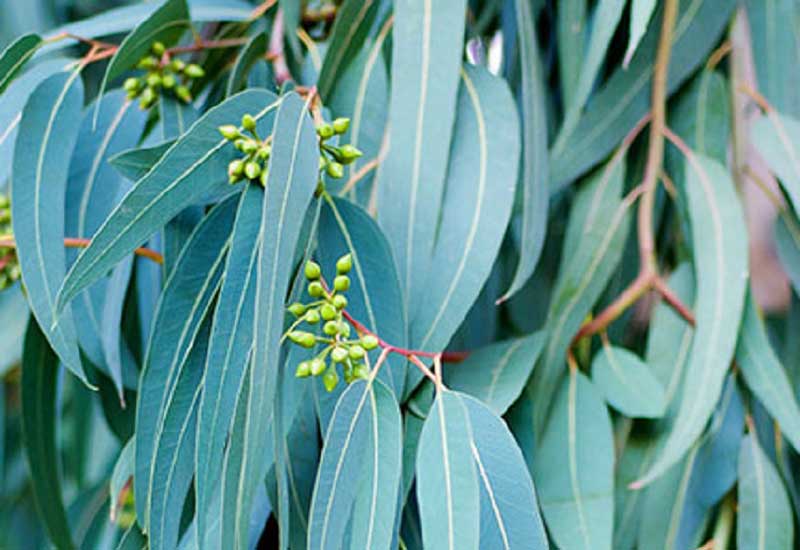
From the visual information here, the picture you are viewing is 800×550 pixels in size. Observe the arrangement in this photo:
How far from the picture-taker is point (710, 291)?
77 centimetres

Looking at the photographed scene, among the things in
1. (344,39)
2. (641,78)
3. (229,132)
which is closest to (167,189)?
(229,132)

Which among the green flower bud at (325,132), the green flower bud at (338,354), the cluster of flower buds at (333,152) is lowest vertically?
the green flower bud at (338,354)

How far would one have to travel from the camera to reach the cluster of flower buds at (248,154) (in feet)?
1.93

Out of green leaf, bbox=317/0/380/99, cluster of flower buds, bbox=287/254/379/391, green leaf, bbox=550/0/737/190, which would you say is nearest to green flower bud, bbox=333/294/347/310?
cluster of flower buds, bbox=287/254/379/391

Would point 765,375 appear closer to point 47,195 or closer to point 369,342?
point 369,342

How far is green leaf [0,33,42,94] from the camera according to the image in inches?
27.7

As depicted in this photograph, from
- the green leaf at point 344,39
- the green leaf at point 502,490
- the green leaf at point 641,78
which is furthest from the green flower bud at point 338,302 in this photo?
the green leaf at point 641,78

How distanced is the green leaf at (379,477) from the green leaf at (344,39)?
0.92 ft

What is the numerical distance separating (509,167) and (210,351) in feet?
0.90

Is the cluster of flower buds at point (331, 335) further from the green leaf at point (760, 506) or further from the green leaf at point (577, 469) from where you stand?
the green leaf at point (760, 506)

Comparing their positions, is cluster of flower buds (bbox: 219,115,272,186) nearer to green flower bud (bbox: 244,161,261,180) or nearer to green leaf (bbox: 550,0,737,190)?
green flower bud (bbox: 244,161,261,180)

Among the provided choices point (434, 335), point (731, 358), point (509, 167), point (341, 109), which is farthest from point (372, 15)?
point (731, 358)

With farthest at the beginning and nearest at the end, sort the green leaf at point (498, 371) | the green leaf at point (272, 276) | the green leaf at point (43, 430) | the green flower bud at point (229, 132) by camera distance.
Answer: the green leaf at point (43, 430) < the green leaf at point (498, 371) < the green flower bud at point (229, 132) < the green leaf at point (272, 276)

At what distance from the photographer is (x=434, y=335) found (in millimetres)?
665
